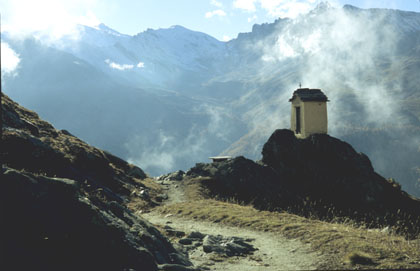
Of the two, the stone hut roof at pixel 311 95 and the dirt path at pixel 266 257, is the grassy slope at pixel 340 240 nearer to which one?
the dirt path at pixel 266 257

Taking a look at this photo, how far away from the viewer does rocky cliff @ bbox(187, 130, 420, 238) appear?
3434cm

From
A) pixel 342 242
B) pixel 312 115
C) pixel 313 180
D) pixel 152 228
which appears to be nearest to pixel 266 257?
pixel 342 242

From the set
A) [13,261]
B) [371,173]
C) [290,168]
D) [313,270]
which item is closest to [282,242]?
[313,270]

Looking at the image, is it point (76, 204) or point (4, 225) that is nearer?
point (4, 225)

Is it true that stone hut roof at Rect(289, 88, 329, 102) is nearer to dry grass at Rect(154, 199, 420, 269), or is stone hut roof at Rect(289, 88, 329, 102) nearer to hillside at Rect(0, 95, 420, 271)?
hillside at Rect(0, 95, 420, 271)

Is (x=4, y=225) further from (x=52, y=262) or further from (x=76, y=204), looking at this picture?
(x=76, y=204)

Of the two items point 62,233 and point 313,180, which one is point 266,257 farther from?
point 313,180

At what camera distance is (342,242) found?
11805 mm

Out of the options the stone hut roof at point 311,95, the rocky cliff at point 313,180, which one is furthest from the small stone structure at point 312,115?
the rocky cliff at point 313,180

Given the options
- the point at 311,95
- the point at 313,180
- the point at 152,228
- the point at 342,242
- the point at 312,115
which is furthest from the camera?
the point at 311,95

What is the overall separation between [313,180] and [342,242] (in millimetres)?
27393

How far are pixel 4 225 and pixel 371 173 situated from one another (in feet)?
128

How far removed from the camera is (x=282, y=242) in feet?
44.5

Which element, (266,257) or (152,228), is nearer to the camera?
(266,257)
